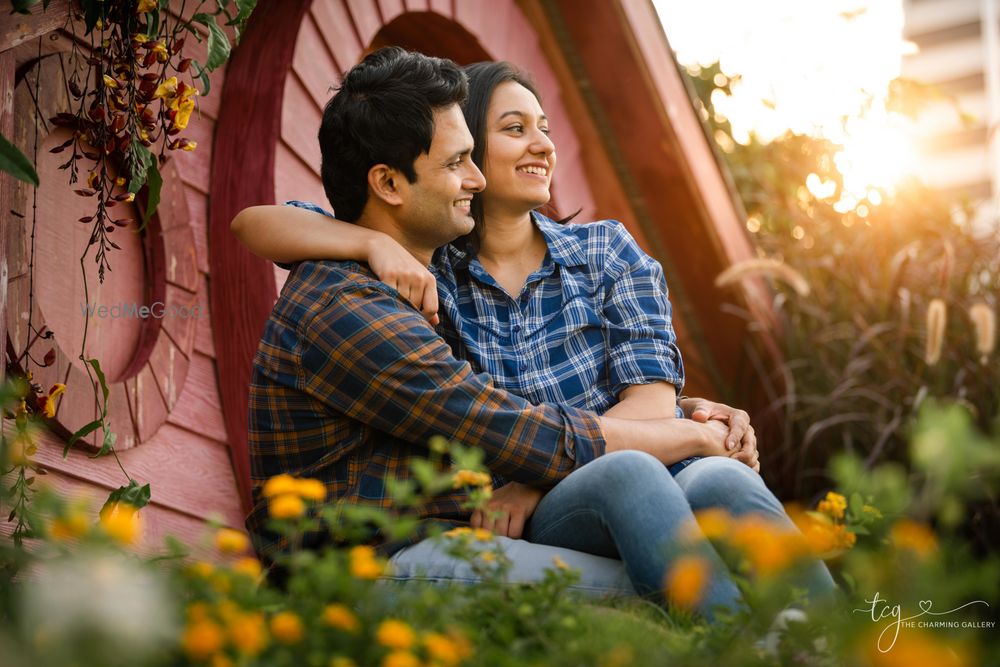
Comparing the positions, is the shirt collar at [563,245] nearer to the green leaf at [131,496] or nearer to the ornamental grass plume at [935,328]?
the green leaf at [131,496]

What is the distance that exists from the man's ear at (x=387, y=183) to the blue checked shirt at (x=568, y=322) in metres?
0.14

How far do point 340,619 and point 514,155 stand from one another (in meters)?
1.68

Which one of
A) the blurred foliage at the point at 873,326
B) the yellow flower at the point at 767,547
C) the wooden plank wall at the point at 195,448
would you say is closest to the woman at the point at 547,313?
the wooden plank wall at the point at 195,448

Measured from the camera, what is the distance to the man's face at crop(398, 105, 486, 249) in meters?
2.25

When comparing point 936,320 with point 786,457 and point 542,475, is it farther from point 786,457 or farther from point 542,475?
point 542,475

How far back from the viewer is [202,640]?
92 centimetres

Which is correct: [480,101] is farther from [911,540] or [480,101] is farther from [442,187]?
[911,540]

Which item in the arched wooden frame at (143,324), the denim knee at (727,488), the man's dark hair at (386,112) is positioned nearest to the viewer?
the denim knee at (727,488)

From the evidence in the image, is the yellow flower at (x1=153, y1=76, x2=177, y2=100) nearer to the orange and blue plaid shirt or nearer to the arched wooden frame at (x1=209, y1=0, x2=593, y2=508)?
the orange and blue plaid shirt

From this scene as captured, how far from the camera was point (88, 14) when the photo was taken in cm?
196

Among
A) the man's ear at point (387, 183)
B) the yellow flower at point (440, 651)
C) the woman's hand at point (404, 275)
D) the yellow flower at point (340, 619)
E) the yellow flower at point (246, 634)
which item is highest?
the man's ear at point (387, 183)

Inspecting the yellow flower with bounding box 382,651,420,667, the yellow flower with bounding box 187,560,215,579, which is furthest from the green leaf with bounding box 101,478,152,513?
the yellow flower with bounding box 382,651,420,667

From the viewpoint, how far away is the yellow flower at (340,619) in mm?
1038

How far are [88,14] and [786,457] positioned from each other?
319 cm
